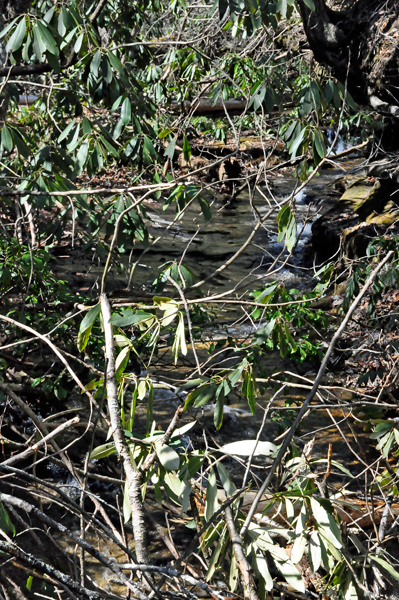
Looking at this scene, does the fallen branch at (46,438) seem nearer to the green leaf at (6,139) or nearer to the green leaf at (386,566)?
the green leaf at (386,566)

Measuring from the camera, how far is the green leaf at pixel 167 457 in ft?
4.43

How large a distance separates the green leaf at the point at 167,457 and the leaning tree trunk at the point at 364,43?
4.87 m

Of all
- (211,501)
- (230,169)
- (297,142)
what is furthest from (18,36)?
(230,169)

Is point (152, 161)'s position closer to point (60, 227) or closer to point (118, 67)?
point (118, 67)

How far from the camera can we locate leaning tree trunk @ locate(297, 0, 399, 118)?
5.39m

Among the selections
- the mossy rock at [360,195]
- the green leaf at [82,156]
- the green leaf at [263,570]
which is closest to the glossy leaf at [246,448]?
the green leaf at [263,570]

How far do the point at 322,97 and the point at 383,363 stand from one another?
228 centimetres

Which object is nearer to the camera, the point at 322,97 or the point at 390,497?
the point at 390,497

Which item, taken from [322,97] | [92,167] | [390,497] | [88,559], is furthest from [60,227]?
[390,497]

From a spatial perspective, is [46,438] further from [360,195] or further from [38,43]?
[360,195]

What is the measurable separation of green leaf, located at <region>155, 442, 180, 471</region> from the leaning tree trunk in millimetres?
4871

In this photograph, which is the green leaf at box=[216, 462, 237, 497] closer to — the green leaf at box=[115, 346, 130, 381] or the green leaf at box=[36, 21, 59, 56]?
the green leaf at box=[115, 346, 130, 381]

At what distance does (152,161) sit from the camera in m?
3.13

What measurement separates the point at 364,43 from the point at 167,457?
536 centimetres
